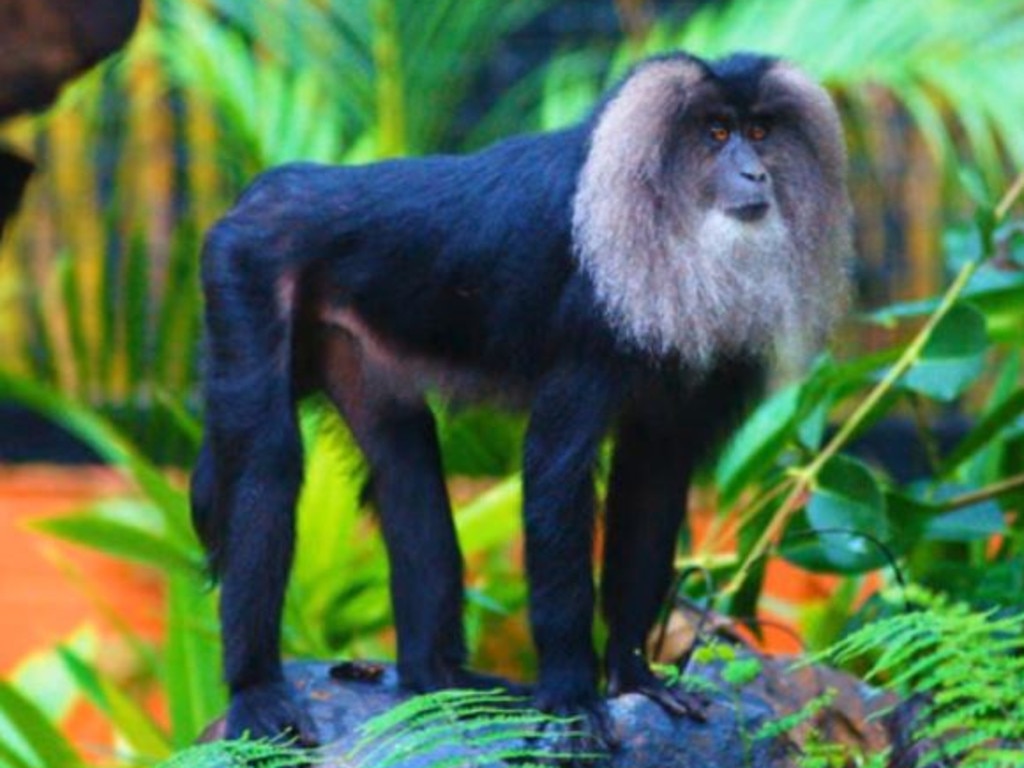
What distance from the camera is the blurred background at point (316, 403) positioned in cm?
647

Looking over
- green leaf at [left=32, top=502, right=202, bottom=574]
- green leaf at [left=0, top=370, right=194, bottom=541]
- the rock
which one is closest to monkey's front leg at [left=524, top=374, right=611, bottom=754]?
the rock

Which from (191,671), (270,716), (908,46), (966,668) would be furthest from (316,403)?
(908,46)

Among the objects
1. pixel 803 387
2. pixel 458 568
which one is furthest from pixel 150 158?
pixel 458 568

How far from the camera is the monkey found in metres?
4.85

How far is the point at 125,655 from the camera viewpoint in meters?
8.74

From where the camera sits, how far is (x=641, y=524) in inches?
204

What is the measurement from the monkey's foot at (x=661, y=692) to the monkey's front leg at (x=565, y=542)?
0.18 meters

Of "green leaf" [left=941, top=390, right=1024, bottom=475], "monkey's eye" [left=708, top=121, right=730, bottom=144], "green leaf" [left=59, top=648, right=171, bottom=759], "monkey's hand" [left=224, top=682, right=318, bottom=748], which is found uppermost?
"monkey's eye" [left=708, top=121, right=730, bottom=144]

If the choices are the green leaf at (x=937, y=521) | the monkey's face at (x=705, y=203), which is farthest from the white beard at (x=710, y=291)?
the green leaf at (x=937, y=521)

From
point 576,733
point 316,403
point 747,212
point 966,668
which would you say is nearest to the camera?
point 966,668

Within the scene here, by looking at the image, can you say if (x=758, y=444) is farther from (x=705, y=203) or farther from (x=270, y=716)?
(x=270, y=716)

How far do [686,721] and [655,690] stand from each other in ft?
0.37

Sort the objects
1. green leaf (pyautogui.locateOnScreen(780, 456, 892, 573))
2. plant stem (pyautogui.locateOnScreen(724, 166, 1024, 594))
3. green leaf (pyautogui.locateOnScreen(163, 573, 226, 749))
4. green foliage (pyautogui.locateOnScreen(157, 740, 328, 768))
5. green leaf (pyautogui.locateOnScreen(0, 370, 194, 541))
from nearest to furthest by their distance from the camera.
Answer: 1. green foliage (pyautogui.locateOnScreen(157, 740, 328, 768))
2. green leaf (pyautogui.locateOnScreen(780, 456, 892, 573))
3. plant stem (pyautogui.locateOnScreen(724, 166, 1024, 594))
4. green leaf (pyautogui.locateOnScreen(163, 573, 226, 749))
5. green leaf (pyautogui.locateOnScreen(0, 370, 194, 541))

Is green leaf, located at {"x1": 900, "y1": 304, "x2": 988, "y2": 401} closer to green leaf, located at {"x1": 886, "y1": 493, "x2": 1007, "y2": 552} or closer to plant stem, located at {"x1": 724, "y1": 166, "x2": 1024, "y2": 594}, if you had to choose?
plant stem, located at {"x1": 724, "y1": 166, "x2": 1024, "y2": 594}
